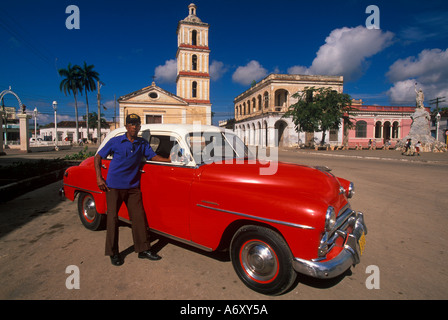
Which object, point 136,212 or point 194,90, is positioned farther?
point 194,90

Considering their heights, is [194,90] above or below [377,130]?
above

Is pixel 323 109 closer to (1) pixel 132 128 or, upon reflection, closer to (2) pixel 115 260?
(1) pixel 132 128

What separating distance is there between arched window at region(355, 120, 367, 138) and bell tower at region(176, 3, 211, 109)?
24.6 m

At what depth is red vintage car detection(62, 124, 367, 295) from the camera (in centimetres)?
217

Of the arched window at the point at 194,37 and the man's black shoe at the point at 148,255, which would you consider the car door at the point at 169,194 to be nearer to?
the man's black shoe at the point at 148,255

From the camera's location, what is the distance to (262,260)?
2408 millimetres

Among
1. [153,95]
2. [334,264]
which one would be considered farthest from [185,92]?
[334,264]

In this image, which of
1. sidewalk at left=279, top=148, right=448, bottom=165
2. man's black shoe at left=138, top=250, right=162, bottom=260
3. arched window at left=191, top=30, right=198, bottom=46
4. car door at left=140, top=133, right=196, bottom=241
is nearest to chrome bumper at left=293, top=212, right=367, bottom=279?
car door at left=140, top=133, right=196, bottom=241

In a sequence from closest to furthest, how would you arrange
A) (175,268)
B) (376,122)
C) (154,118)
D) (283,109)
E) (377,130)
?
1. (175,268)
2. (283,109)
3. (376,122)
4. (377,130)
5. (154,118)

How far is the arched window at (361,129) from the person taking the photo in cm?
3859

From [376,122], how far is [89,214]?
146 feet
